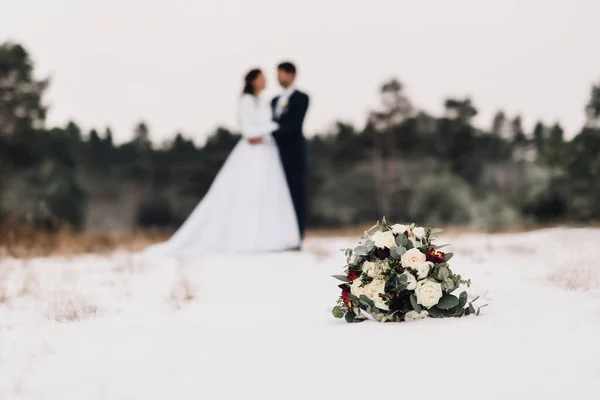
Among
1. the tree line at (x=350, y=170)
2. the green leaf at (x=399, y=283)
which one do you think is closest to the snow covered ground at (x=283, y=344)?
the green leaf at (x=399, y=283)

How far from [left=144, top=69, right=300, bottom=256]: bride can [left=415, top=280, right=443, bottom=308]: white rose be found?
649 centimetres

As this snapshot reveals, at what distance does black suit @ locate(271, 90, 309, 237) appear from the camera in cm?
1106

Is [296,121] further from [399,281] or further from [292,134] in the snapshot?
[399,281]

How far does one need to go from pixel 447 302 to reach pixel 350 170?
34.1 meters

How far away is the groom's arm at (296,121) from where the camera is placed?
1105cm

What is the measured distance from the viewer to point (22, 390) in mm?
3555

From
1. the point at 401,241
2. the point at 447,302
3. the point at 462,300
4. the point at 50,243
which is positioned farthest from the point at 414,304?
the point at 50,243

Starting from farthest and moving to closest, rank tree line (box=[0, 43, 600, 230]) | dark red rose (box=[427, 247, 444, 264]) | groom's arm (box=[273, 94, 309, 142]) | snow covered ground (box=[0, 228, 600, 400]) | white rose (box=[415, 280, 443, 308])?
tree line (box=[0, 43, 600, 230]) < groom's arm (box=[273, 94, 309, 142]) < dark red rose (box=[427, 247, 444, 264]) < white rose (box=[415, 280, 443, 308]) < snow covered ground (box=[0, 228, 600, 400])

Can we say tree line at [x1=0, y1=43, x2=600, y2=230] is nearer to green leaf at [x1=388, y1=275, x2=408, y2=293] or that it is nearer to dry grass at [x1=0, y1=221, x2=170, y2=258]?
dry grass at [x1=0, y1=221, x2=170, y2=258]

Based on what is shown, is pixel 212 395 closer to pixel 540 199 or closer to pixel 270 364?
pixel 270 364

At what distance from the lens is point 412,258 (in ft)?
16.5

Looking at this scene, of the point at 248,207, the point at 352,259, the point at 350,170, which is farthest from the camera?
the point at 350,170

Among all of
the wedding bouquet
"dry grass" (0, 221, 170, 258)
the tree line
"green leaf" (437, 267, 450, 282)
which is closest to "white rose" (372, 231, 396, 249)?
the wedding bouquet

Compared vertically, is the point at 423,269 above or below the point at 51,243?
above
